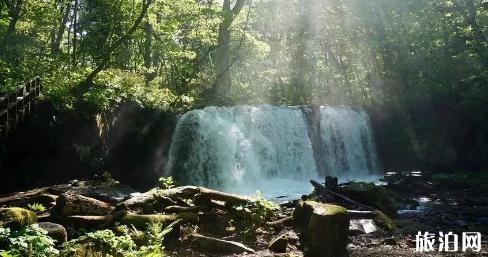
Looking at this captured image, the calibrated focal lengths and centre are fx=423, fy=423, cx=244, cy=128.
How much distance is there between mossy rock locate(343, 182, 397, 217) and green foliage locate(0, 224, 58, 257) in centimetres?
1123

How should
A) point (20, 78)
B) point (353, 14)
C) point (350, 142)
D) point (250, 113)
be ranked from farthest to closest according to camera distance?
point (353, 14)
point (350, 142)
point (250, 113)
point (20, 78)

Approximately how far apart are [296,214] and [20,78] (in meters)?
15.1

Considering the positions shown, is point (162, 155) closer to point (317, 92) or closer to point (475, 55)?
point (475, 55)

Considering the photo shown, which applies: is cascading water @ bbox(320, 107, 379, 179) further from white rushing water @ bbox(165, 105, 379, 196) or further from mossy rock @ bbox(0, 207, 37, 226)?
mossy rock @ bbox(0, 207, 37, 226)

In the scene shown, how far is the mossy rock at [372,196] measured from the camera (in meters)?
14.4

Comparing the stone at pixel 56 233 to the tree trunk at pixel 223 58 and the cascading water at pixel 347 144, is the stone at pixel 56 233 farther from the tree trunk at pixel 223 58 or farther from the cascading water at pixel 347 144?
the tree trunk at pixel 223 58

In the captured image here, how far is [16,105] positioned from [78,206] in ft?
25.0

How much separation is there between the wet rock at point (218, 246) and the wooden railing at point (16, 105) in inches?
340

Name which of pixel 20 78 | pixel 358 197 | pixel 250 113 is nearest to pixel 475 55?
pixel 250 113

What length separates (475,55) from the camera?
88.5ft

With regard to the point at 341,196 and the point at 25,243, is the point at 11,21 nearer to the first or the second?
the point at 341,196

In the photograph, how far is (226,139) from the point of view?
78.0ft

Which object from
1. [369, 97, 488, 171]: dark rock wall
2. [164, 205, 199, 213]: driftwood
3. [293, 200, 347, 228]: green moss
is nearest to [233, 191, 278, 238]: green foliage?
[293, 200, 347, 228]: green moss

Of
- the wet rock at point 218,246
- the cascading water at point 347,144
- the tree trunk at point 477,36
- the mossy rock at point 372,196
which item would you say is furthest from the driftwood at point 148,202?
the tree trunk at point 477,36
